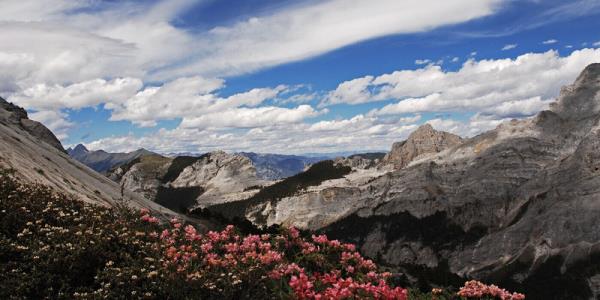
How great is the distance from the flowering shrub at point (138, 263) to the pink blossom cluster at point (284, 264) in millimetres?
33

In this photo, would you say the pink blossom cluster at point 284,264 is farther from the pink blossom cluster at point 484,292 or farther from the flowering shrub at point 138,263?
the pink blossom cluster at point 484,292

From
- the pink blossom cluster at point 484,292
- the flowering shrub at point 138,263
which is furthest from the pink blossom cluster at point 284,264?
the pink blossom cluster at point 484,292

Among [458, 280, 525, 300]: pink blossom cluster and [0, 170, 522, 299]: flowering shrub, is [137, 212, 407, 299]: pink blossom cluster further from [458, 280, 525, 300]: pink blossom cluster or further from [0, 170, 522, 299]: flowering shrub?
[458, 280, 525, 300]: pink blossom cluster

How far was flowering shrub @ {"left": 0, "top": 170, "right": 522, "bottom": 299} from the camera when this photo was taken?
1286 centimetres

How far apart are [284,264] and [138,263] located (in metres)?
4.26

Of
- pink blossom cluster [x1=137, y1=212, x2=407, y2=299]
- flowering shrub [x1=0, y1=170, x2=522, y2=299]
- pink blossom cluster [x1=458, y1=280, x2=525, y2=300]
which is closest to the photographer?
flowering shrub [x1=0, y1=170, x2=522, y2=299]

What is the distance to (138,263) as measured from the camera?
14.2 metres

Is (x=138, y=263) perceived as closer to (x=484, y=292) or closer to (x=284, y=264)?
(x=284, y=264)

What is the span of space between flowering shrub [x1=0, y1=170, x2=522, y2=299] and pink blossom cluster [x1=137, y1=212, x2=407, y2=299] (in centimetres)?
3

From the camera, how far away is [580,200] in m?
188

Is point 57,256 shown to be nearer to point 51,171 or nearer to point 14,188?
point 14,188

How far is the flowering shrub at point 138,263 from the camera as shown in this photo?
42.2ft

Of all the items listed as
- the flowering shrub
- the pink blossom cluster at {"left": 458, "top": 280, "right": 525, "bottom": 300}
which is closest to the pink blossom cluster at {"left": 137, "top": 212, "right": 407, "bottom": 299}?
the flowering shrub

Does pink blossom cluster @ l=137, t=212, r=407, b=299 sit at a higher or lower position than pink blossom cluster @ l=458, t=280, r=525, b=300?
higher
